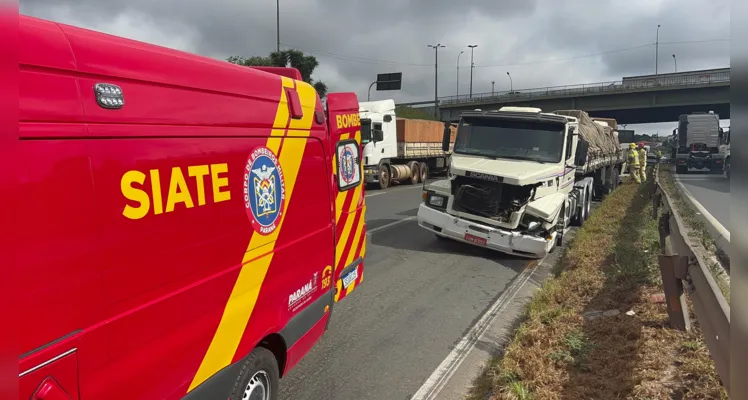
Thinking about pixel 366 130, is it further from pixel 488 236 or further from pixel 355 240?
pixel 355 240

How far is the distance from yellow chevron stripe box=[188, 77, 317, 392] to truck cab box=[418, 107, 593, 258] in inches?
198

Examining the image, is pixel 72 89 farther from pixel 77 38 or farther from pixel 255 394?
pixel 255 394

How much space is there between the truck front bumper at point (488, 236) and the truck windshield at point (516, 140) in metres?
1.48

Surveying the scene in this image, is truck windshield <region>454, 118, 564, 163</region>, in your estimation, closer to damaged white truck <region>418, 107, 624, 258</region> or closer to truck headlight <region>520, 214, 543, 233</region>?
damaged white truck <region>418, 107, 624, 258</region>

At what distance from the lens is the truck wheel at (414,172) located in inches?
922

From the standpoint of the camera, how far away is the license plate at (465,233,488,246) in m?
8.00

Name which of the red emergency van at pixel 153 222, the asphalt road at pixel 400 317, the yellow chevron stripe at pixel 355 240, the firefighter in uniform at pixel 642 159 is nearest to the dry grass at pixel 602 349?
the asphalt road at pixel 400 317

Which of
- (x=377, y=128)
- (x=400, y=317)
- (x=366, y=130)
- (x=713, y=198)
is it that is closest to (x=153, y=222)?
(x=400, y=317)

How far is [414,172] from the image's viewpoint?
2380 centimetres

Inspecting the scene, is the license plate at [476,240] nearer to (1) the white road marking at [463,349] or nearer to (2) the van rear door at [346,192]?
(1) the white road marking at [463,349]

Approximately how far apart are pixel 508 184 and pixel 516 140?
1.41 metres

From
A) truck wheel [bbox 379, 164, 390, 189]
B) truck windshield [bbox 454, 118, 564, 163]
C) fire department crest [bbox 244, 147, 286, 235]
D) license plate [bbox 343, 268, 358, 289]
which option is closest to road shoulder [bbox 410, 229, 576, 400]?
license plate [bbox 343, 268, 358, 289]

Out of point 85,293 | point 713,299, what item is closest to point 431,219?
point 713,299

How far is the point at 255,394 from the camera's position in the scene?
9.71 feet
